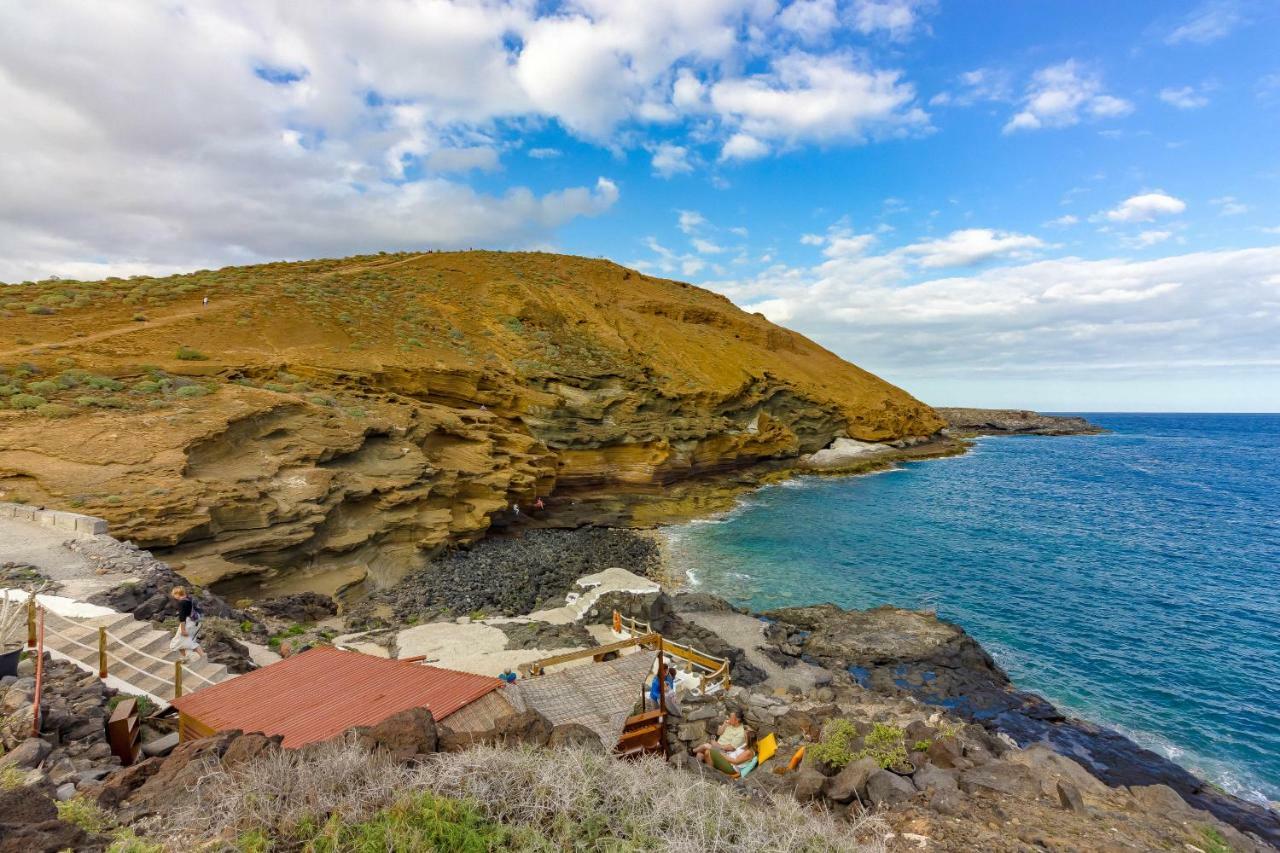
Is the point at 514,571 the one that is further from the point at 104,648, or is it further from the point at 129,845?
the point at 129,845

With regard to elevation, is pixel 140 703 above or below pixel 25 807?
below

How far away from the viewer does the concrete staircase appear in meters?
8.93

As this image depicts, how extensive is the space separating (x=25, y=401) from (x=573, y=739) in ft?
73.2

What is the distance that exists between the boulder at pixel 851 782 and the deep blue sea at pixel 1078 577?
35.6 feet

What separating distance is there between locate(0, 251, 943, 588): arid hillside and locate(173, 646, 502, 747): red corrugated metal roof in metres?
10.7

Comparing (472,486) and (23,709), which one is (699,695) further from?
(472,486)

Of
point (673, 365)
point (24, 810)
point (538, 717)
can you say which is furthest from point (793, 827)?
point (673, 365)

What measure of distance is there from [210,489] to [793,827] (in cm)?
1931

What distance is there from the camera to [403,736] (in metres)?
5.75

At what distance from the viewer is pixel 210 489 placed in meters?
17.9

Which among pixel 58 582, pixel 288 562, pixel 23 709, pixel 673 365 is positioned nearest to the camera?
pixel 23 709

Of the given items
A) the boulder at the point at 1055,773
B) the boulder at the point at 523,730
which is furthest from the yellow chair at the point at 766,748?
the boulder at the point at 523,730

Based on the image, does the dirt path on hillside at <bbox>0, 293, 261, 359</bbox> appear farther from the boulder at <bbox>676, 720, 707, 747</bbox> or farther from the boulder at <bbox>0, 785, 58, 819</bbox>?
the boulder at <bbox>676, 720, 707, 747</bbox>

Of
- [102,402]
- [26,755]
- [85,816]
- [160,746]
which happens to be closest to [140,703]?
[160,746]
